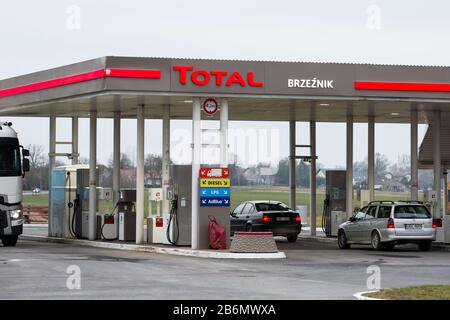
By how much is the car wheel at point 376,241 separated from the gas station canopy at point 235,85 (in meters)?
3.99

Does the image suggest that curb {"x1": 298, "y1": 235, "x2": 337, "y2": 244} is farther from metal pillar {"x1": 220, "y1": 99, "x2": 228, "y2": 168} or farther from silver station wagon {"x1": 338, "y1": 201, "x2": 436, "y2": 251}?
metal pillar {"x1": 220, "y1": 99, "x2": 228, "y2": 168}

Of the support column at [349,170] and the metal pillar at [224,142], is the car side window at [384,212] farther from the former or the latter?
the support column at [349,170]

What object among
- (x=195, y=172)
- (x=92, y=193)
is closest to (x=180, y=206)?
(x=195, y=172)

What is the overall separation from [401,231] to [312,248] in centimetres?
362

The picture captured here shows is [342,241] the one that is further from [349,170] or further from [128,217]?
[128,217]

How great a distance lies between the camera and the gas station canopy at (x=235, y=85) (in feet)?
99.8

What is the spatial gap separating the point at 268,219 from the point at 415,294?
20.8 m

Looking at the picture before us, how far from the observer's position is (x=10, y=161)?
112 ft

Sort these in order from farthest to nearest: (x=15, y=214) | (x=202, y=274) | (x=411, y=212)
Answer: (x=15, y=214) → (x=411, y=212) → (x=202, y=274)

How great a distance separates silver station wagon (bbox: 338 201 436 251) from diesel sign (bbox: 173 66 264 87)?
5.98 meters

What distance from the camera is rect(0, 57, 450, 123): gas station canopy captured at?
30422 mm

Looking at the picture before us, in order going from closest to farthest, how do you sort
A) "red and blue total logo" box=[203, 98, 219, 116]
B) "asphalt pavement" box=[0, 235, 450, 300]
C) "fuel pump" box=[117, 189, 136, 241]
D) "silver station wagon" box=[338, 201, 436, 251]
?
"asphalt pavement" box=[0, 235, 450, 300] < "red and blue total logo" box=[203, 98, 219, 116] < "silver station wagon" box=[338, 201, 436, 251] < "fuel pump" box=[117, 189, 136, 241]

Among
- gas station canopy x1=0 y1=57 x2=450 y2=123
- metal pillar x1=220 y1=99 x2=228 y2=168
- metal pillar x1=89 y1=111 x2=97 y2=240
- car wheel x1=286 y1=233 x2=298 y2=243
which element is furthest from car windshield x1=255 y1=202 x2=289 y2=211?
metal pillar x1=220 y1=99 x2=228 y2=168
